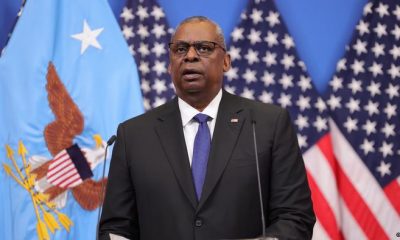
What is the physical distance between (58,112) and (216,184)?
1.95m

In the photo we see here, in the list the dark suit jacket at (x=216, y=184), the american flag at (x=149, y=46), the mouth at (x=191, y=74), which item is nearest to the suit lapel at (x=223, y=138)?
the dark suit jacket at (x=216, y=184)

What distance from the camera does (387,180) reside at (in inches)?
166

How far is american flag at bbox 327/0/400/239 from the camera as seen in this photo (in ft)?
13.6

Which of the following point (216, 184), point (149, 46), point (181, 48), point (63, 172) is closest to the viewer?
point (216, 184)

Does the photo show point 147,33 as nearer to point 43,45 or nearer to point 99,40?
point 99,40

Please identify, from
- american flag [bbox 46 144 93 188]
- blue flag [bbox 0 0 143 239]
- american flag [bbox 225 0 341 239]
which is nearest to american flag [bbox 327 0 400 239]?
american flag [bbox 225 0 341 239]

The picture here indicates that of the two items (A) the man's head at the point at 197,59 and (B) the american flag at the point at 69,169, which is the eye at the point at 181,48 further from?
(B) the american flag at the point at 69,169

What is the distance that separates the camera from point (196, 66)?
7.63 ft

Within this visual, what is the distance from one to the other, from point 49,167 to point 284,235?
6.97ft

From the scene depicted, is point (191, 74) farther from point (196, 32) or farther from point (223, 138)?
point (223, 138)

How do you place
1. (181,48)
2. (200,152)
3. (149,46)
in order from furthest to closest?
(149,46) → (181,48) → (200,152)

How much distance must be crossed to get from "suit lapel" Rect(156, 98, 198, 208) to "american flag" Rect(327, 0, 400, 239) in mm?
2050

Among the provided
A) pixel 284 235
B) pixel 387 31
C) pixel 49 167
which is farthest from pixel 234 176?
pixel 387 31

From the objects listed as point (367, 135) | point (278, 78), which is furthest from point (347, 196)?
point (278, 78)
